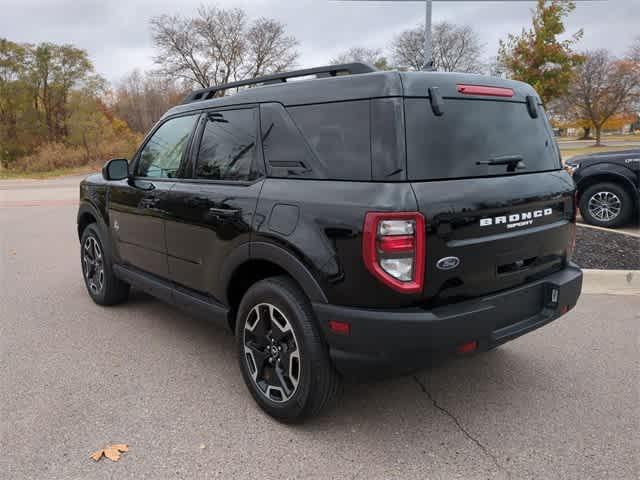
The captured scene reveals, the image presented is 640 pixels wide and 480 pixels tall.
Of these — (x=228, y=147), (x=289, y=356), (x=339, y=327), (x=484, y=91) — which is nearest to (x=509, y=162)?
(x=484, y=91)

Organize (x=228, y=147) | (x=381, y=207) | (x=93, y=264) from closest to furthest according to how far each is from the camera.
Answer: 1. (x=381, y=207)
2. (x=228, y=147)
3. (x=93, y=264)

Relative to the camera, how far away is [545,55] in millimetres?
12789

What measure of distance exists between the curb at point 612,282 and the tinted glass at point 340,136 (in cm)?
394

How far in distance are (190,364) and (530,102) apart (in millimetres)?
2952

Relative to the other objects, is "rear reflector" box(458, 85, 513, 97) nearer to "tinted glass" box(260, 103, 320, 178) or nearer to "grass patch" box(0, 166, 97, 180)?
"tinted glass" box(260, 103, 320, 178)

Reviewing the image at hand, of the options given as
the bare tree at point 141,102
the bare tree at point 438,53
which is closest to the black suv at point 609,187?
the bare tree at point 438,53

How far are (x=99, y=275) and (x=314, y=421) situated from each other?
315 cm

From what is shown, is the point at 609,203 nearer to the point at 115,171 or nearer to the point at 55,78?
the point at 115,171

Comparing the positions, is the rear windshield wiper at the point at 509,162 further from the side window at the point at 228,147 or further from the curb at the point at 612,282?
the curb at the point at 612,282

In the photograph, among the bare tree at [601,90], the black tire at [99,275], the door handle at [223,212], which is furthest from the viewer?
the bare tree at [601,90]

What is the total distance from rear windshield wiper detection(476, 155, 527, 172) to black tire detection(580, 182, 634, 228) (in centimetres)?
609

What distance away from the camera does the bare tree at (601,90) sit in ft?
128

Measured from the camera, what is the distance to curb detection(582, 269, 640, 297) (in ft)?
17.6

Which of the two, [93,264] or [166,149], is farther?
[93,264]
